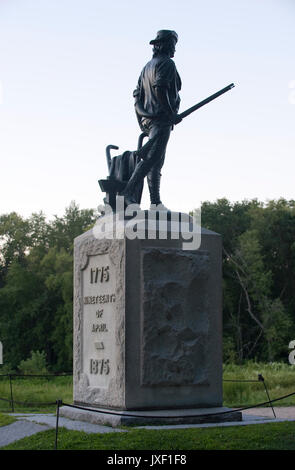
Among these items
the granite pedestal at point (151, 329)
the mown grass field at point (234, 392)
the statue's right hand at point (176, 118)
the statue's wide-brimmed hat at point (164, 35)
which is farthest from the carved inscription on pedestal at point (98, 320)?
the mown grass field at point (234, 392)

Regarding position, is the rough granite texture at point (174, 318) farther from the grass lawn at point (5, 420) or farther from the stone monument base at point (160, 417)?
the grass lawn at point (5, 420)

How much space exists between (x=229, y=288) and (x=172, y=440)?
31425 millimetres

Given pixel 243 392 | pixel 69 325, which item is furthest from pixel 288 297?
pixel 243 392

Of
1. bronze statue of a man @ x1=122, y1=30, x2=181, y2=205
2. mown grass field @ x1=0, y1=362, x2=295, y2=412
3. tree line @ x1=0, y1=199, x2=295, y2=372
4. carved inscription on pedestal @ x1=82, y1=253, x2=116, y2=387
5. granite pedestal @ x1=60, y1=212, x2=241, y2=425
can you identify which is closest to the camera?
granite pedestal @ x1=60, y1=212, x2=241, y2=425

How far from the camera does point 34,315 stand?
136 ft

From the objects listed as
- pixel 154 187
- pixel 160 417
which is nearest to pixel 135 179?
pixel 154 187

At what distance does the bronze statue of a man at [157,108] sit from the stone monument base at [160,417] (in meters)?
3.04

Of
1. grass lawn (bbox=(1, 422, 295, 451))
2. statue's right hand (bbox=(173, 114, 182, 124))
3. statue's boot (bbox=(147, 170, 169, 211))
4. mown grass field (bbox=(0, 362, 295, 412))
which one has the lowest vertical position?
mown grass field (bbox=(0, 362, 295, 412))

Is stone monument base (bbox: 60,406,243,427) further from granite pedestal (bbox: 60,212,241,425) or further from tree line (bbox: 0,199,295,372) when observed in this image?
tree line (bbox: 0,199,295,372)

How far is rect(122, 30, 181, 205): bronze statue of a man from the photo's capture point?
32.0 ft

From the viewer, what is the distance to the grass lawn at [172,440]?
7113 millimetres

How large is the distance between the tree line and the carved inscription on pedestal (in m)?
24.6

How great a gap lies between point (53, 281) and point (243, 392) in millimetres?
25920

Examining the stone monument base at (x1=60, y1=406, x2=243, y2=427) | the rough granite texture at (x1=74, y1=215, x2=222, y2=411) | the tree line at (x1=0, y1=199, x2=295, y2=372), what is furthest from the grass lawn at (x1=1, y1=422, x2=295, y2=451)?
the tree line at (x1=0, y1=199, x2=295, y2=372)
